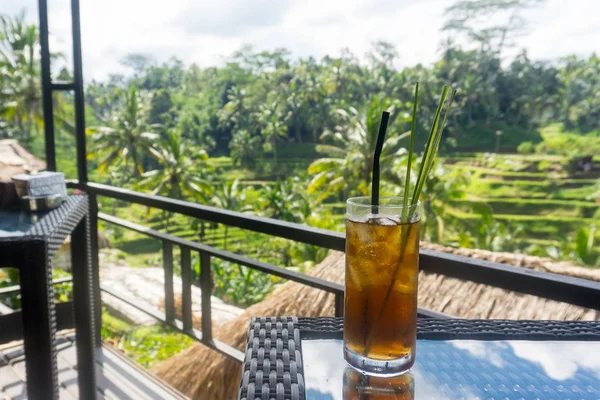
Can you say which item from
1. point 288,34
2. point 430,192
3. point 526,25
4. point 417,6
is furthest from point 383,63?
point 430,192

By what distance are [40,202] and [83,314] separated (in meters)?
0.42

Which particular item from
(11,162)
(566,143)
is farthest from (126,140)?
(566,143)

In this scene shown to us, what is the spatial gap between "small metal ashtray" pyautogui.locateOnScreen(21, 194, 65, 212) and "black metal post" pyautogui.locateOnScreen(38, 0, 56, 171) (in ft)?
2.23

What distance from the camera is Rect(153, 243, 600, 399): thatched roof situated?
9.25 ft

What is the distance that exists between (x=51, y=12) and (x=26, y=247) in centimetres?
128

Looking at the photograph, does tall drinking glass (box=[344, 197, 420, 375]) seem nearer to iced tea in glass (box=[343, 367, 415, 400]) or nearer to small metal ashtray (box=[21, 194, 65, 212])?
iced tea in glass (box=[343, 367, 415, 400])

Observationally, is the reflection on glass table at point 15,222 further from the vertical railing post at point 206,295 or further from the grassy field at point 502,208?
the grassy field at point 502,208

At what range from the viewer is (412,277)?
1.59 feet

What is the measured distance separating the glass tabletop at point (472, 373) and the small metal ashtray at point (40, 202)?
0.96 meters

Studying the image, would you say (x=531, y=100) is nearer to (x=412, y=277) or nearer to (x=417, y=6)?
(x=417, y=6)

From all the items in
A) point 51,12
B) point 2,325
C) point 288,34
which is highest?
point 288,34

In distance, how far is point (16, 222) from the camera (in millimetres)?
1105

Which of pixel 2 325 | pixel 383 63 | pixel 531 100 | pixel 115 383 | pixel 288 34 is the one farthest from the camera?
pixel 288 34

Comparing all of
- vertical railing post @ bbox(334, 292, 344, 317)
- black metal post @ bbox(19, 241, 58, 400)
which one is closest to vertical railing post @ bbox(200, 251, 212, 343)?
vertical railing post @ bbox(334, 292, 344, 317)
